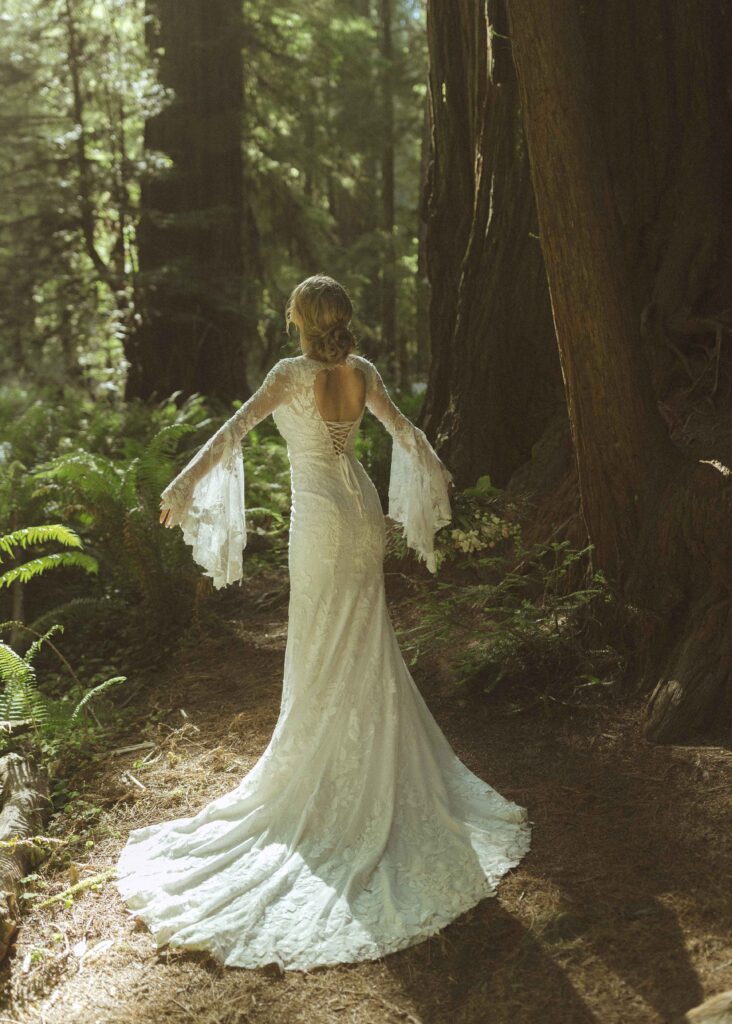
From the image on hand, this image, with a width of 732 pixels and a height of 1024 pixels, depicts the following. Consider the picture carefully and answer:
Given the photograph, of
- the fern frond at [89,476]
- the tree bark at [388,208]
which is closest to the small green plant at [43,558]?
the fern frond at [89,476]

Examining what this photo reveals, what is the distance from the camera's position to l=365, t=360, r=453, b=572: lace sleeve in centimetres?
485

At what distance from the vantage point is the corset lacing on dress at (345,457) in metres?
4.42

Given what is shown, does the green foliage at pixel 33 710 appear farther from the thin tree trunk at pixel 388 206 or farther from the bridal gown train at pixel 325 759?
the thin tree trunk at pixel 388 206

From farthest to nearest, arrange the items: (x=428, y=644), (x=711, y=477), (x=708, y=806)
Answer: (x=428, y=644), (x=711, y=477), (x=708, y=806)

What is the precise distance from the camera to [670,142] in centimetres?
612

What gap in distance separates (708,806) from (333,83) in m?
15.3

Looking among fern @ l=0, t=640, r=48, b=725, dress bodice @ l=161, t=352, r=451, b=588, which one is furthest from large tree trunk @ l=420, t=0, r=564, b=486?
fern @ l=0, t=640, r=48, b=725

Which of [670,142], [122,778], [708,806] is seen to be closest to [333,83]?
[670,142]

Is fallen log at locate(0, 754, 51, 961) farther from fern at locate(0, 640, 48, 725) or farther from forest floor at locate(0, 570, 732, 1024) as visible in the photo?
fern at locate(0, 640, 48, 725)

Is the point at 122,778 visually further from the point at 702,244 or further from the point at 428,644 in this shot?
the point at 702,244

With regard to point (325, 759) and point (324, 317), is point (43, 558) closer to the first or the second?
point (325, 759)

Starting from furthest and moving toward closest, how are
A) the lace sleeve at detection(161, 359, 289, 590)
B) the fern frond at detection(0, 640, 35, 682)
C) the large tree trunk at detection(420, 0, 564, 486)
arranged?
the large tree trunk at detection(420, 0, 564, 486), the fern frond at detection(0, 640, 35, 682), the lace sleeve at detection(161, 359, 289, 590)

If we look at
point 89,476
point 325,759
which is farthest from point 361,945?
point 89,476

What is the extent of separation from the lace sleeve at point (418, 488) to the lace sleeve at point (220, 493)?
789 millimetres
